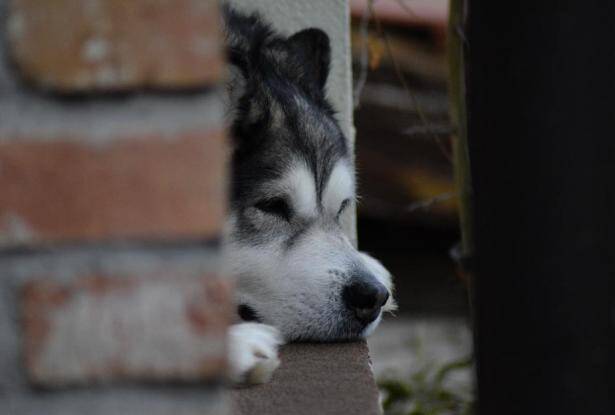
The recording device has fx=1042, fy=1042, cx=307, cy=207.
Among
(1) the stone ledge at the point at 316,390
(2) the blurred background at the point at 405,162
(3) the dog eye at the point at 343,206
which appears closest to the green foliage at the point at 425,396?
(3) the dog eye at the point at 343,206

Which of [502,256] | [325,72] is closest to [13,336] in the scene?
[502,256]

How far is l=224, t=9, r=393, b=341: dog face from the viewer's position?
2654 millimetres

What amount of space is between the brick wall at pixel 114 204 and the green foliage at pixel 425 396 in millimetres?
3211

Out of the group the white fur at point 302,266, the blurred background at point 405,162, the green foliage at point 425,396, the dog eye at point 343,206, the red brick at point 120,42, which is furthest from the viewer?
the blurred background at point 405,162

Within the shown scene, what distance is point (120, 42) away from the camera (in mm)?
1006

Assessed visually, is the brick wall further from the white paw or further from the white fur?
the white fur

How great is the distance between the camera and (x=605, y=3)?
3.68 ft

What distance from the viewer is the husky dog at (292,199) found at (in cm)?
265

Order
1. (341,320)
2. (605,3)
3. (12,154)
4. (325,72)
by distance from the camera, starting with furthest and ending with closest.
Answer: (325,72) < (341,320) < (605,3) < (12,154)

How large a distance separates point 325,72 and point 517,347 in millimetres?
2210

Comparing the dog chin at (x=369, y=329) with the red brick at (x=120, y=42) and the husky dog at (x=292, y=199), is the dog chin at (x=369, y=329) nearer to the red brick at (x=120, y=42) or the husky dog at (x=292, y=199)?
the husky dog at (x=292, y=199)

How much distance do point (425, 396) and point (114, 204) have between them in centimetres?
344

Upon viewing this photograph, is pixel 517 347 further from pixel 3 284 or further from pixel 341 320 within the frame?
pixel 341 320

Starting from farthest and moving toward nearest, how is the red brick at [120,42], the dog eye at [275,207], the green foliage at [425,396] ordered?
the green foliage at [425,396] < the dog eye at [275,207] < the red brick at [120,42]
